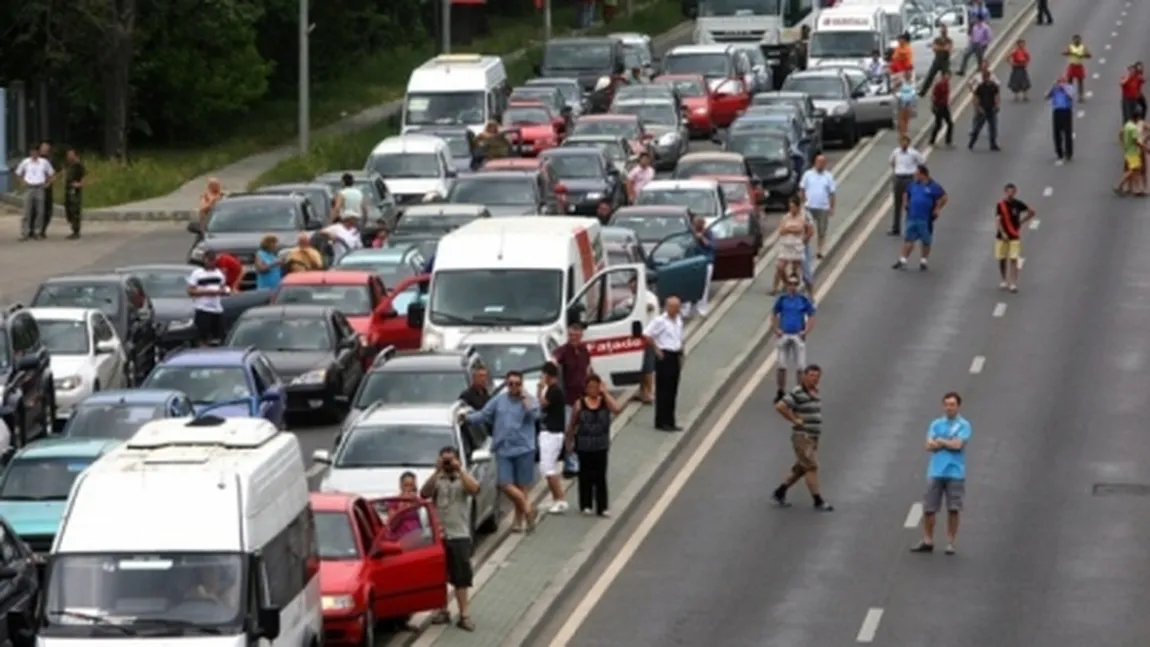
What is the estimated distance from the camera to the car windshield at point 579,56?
72750 millimetres

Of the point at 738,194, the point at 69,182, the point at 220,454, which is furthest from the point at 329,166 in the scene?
the point at 220,454

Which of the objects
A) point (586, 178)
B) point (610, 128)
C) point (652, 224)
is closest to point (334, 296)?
point (652, 224)

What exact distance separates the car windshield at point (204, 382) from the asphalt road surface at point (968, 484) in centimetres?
517

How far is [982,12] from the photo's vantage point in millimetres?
76188

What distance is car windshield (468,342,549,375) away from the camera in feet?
117

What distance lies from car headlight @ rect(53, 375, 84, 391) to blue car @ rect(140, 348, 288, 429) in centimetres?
152

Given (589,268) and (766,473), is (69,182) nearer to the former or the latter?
(589,268)

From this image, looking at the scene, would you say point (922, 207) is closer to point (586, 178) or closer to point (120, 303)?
point (586, 178)

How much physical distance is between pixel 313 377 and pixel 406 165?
17999mm

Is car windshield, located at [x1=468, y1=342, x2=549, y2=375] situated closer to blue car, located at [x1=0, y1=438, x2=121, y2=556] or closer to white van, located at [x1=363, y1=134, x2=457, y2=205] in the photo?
blue car, located at [x1=0, y1=438, x2=121, y2=556]

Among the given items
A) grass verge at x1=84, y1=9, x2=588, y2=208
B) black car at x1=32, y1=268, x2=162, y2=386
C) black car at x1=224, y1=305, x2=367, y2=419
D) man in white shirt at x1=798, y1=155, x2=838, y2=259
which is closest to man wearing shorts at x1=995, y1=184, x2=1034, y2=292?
man in white shirt at x1=798, y1=155, x2=838, y2=259

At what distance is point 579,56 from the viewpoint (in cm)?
7306

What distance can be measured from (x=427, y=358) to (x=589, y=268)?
15.7 feet

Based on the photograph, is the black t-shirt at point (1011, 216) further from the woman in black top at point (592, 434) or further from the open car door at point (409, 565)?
the open car door at point (409, 565)
